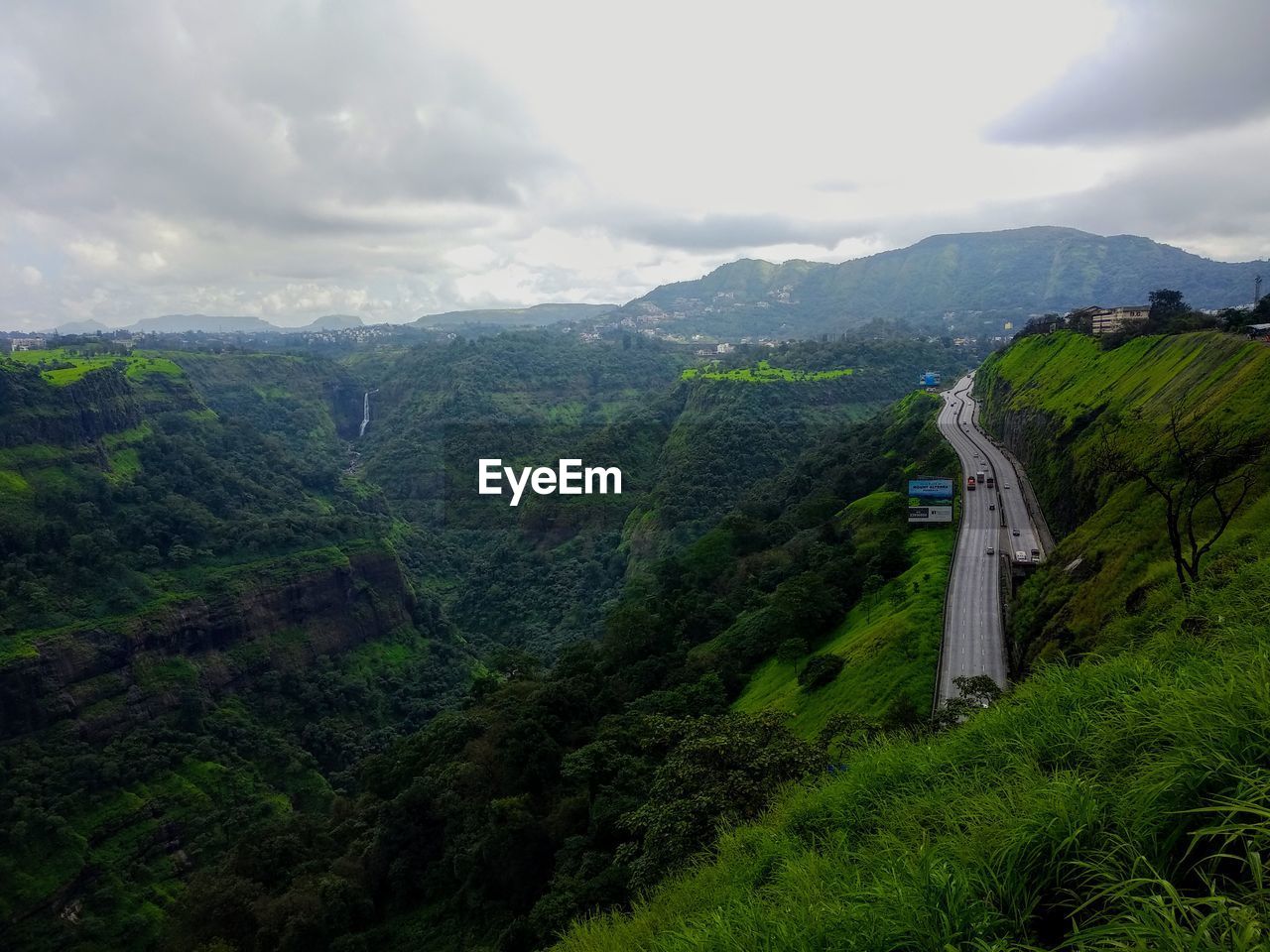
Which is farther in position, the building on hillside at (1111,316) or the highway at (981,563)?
the building on hillside at (1111,316)

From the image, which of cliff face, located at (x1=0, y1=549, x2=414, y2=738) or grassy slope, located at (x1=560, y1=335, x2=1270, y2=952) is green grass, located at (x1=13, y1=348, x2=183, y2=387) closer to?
cliff face, located at (x1=0, y1=549, x2=414, y2=738)

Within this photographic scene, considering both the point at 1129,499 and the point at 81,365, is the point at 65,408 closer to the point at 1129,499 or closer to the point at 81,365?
the point at 81,365

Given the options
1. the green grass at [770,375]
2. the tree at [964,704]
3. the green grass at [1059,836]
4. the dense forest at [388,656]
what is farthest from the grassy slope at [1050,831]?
the green grass at [770,375]

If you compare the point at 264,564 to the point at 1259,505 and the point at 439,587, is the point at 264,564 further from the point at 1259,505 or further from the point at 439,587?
the point at 1259,505

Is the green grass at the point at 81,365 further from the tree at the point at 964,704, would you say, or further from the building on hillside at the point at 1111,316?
the building on hillside at the point at 1111,316

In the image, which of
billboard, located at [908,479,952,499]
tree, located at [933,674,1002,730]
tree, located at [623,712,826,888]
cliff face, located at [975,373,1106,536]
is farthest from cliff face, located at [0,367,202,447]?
cliff face, located at [975,373,1106,536]

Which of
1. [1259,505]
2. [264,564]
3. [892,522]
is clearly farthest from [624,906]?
[264,564]

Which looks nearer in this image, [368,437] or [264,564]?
[264,564]
